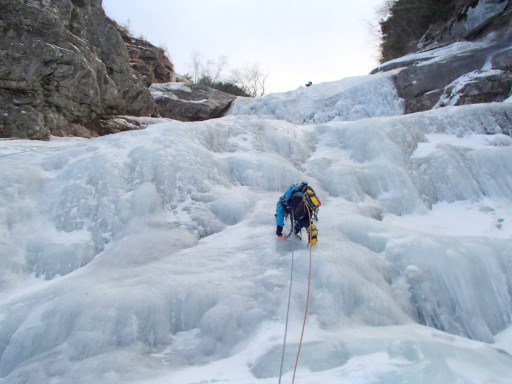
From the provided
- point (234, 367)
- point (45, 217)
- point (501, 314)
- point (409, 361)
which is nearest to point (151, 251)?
point (45, 217)

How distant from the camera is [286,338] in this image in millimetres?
3488

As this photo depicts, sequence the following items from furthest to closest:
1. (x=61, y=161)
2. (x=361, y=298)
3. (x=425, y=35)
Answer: (x=425, y=35)
(x=61, y=161)
(x=361, y=298)

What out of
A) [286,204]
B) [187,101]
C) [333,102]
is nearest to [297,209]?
[286,204]

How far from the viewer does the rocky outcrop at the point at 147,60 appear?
1889 cm

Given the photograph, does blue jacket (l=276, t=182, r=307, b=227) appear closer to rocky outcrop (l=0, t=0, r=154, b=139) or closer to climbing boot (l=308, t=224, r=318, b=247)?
climbing boot (l=308, t=224, r=318, b=247)

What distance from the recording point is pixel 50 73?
876 centimetres

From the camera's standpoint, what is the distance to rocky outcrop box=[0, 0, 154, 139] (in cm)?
824

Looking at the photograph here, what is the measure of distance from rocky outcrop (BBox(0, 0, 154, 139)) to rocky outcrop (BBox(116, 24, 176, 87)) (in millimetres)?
7921

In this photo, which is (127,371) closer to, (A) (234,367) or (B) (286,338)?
A: (A) (234,367)

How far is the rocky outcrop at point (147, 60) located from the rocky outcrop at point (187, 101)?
131 cm

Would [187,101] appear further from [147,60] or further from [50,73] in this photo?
[50,73]

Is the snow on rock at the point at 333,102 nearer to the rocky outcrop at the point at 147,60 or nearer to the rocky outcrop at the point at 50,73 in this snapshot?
the rocky outcrop at the point at 147,60

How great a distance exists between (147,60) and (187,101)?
412 centimetres

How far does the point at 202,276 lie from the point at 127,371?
4.19 feet
